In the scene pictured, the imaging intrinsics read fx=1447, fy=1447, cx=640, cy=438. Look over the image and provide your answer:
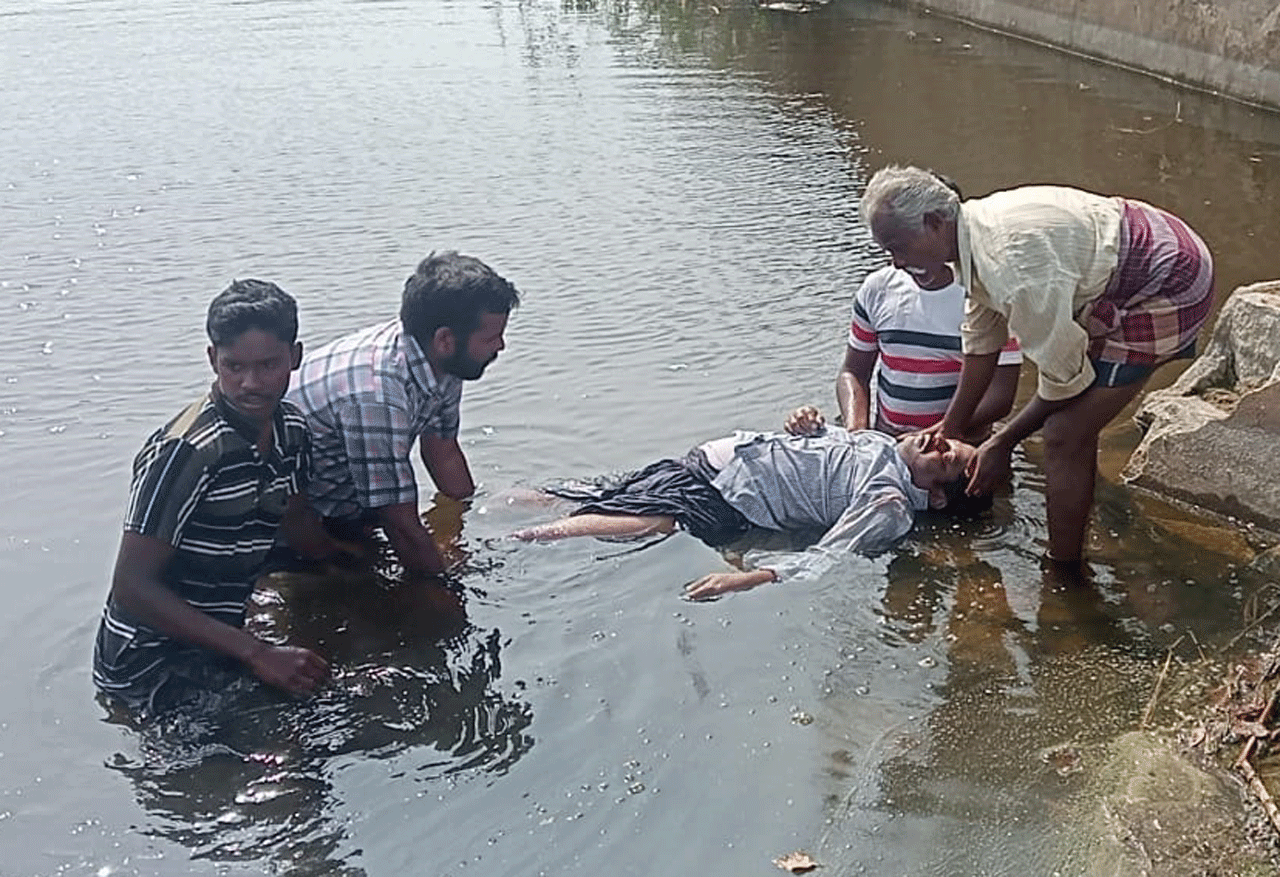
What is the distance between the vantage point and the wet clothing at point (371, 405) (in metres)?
4.63

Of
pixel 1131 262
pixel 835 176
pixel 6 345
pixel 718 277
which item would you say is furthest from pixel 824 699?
pixel 835 176

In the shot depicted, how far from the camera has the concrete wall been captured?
12.2 metres

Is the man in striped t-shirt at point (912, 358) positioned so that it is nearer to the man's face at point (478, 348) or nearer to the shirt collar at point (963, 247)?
the shirt collar at point (963, 247)

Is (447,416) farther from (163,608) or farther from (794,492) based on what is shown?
Answer: (163,608)

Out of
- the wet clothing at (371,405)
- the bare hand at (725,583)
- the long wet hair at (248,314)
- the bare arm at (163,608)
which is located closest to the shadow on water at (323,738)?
the bare arm at (163,608)

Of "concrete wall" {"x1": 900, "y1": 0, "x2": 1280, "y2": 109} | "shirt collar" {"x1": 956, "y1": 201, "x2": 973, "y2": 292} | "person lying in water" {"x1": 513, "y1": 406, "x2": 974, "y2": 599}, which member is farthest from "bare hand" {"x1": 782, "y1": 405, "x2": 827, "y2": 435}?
"concrete wall" {"x1": 900, "y1": 0, "x2": 1280, "y2": 109}

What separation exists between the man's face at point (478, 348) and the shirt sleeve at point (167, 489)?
105 cm

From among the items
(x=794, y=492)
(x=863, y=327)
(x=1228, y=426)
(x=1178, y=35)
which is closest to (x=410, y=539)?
(x=794, y=492)

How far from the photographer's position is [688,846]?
355 centimetres

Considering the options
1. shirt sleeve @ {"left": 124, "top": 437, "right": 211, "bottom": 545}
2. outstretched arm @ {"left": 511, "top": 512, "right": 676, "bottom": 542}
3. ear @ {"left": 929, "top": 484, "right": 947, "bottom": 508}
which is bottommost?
outstretched arm @ {"left": 511, "top": 512, "right": 676, "bottom": 542}

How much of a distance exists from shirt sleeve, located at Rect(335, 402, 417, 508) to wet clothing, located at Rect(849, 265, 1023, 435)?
6.49ft

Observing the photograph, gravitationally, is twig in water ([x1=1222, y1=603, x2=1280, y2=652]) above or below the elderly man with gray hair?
below

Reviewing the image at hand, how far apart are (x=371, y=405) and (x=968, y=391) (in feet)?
Answer: 6.76

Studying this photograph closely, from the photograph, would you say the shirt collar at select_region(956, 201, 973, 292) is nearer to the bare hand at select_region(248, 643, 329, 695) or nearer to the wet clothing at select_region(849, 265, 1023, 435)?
the wet clothing at select_region(849, 265, 1023, 435)
